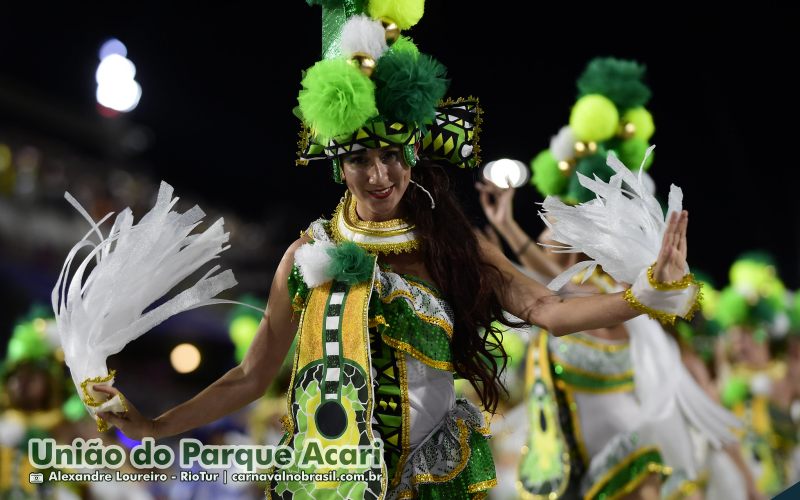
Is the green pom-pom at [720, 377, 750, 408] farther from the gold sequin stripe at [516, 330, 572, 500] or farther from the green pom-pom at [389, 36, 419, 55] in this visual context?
the green pom-pom at [389, 36, 419, 55]

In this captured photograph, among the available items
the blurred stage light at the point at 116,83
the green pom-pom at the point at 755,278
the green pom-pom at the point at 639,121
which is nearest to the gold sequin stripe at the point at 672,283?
the green pom-pom at the point at 639,121

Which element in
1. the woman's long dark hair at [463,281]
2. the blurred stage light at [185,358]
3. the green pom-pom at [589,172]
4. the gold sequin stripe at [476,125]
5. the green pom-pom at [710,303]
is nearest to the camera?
the woman's long dark hair at [463,281]

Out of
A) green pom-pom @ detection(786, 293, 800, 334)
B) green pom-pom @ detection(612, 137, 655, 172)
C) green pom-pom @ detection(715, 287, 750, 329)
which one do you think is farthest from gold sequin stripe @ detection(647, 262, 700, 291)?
green pom-pom @ detection(786, 293, 800, 334)

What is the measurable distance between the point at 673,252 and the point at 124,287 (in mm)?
1582

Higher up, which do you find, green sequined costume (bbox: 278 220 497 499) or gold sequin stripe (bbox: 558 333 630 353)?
gold sequin stripe (bbox: 558 333 630 353)

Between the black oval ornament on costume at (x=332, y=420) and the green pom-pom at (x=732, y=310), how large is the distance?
21.8 ft

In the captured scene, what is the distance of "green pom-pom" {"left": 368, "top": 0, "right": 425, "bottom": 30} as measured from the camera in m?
3.10

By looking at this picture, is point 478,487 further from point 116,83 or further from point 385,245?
point 116,83

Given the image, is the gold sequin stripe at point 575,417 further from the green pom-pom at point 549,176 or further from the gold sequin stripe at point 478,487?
the gold sequin stripe at point 478,487

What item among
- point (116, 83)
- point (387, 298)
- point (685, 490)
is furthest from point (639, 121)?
point (116, 83)

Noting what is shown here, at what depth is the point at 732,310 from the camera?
8820mm

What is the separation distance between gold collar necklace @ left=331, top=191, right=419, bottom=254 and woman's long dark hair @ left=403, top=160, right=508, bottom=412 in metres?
0.04

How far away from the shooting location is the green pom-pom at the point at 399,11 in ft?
10.2

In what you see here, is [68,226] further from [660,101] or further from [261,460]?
[261,460]
